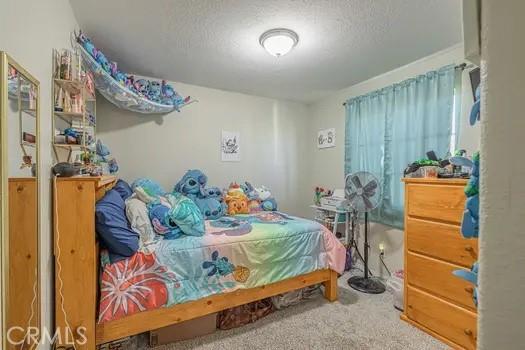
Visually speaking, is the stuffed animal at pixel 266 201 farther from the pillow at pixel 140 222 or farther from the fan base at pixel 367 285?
Result: the pillow at pixel 140 222

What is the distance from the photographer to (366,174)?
259 cm

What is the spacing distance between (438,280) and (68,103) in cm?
295

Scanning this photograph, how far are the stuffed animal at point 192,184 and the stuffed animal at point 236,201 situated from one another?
1.10 ft

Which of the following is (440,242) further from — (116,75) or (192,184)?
(116,75)

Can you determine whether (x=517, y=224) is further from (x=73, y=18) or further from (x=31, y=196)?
(x=73, y=18)

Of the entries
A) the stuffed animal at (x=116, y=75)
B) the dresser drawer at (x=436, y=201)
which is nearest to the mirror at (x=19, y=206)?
the stuffed animal at (x=116, y=75)

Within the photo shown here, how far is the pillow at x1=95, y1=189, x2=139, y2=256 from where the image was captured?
153cm

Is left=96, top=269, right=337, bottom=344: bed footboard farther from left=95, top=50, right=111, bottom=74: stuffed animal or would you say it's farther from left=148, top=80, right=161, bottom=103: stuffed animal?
left=148, top=80, right=161, bottom=103: stuffed animal

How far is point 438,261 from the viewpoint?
184 centimetres

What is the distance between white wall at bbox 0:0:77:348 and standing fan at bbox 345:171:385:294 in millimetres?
2556

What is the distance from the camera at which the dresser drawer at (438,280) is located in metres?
1.69

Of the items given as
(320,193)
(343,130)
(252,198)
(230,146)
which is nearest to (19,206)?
(252,198)

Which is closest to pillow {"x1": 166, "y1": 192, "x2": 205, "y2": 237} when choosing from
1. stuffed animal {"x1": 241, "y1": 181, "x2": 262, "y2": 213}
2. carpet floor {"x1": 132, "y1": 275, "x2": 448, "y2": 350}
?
carpet floor {"x1": 132, "y1": 275, "x2": 448, "y2": 350}

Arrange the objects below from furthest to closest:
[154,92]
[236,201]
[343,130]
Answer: [343,130] → [236,201] → [154,92]
